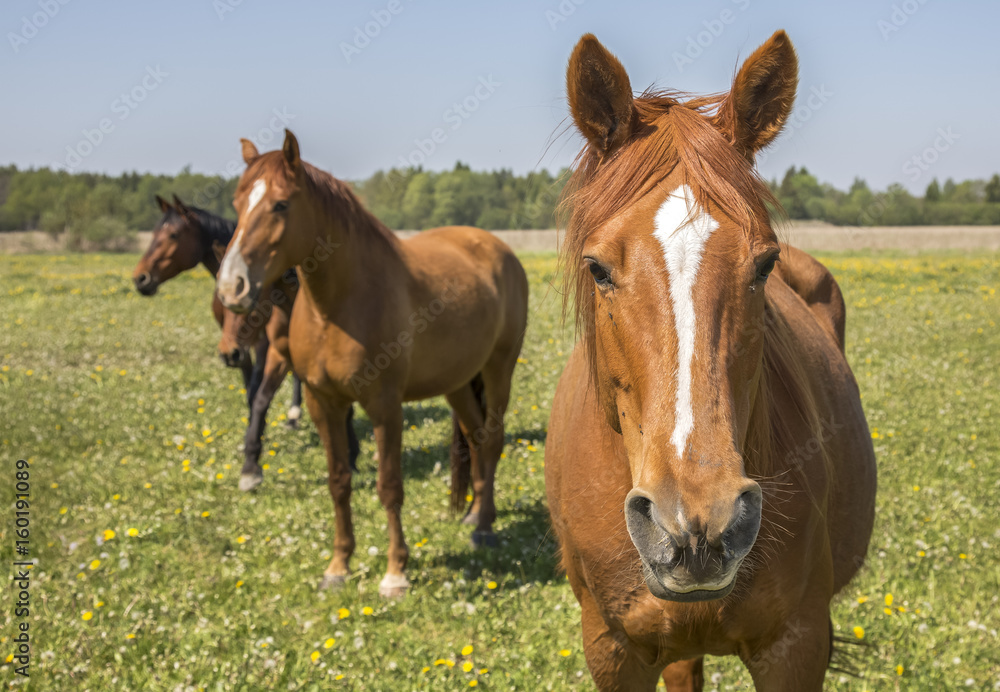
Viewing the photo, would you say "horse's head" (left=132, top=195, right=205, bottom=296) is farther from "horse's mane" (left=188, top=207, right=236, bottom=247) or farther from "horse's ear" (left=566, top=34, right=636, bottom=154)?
"horse's ear" (left=566, top=34, right=636, bottom=154)

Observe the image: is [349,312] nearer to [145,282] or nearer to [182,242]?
[182,242]

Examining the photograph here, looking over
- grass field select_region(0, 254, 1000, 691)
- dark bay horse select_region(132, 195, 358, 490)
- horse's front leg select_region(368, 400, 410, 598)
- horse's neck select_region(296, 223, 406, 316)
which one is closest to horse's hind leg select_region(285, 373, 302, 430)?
dark bay horse select_region(132, 195, 358, 490)

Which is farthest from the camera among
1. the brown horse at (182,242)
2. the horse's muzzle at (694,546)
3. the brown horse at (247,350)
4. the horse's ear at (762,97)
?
the brown horse at (182,242)

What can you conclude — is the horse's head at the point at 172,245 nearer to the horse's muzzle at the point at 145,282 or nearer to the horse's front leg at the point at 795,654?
the horse's muzzle at the point at 145,282

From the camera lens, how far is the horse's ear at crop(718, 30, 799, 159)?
1840mm

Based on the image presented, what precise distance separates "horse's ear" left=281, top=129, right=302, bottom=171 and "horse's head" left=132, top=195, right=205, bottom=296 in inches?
172

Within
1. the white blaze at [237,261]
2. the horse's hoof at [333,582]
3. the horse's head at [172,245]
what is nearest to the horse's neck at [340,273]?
the white blaze at [237,261]

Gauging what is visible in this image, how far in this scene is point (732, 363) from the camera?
156 cm

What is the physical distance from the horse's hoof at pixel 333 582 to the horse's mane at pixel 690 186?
11.3ft

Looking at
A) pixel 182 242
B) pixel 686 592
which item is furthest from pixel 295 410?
pixel 686 592

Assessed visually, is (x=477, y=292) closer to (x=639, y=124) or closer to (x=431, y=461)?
(x=431, y=461)

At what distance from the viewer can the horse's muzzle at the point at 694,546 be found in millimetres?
1353

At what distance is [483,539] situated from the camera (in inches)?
215

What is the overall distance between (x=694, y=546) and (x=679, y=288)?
0.60 m
